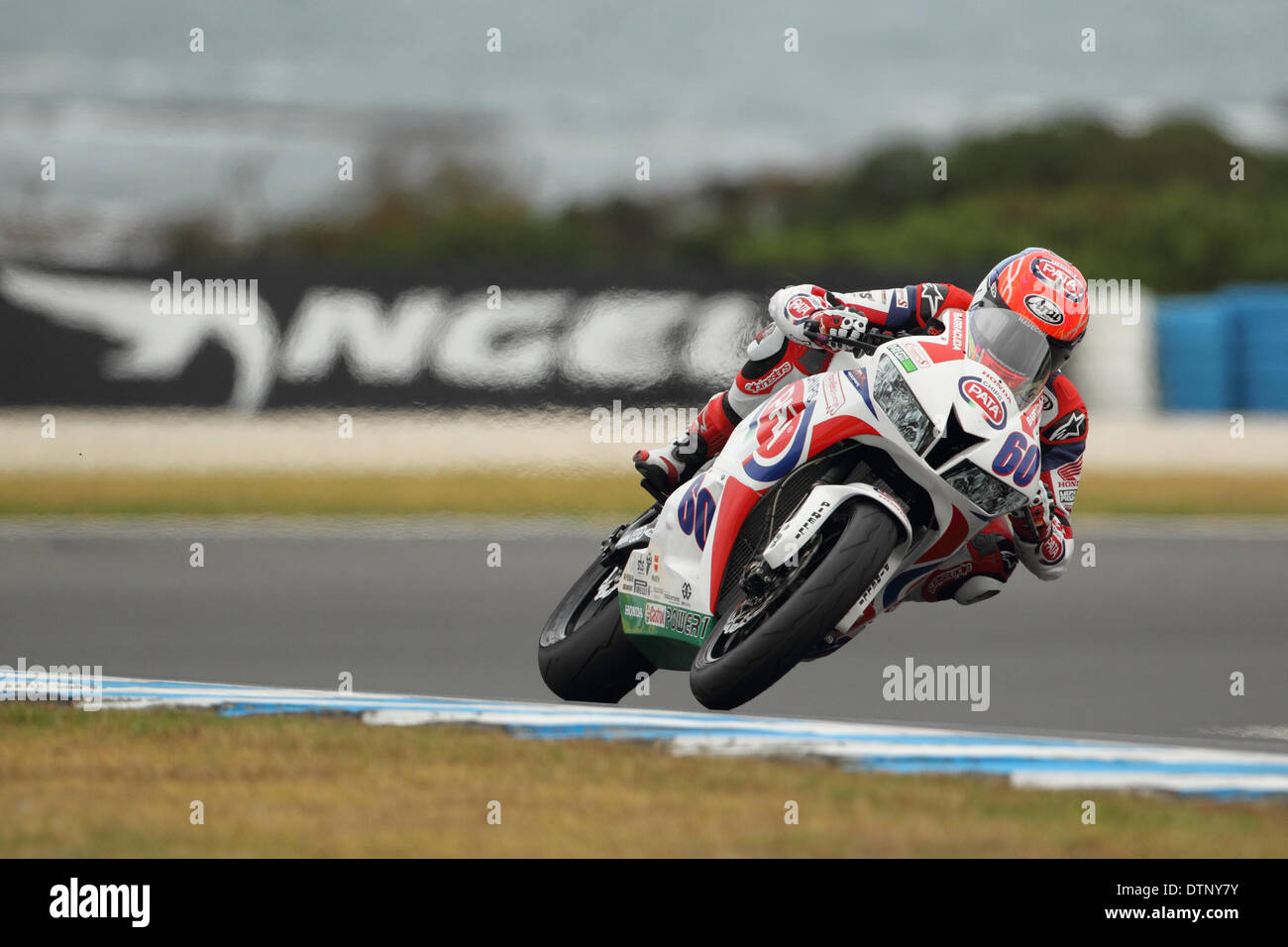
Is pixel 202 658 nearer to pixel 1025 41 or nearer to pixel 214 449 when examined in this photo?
pixel 214 449

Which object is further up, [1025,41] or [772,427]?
[1025,41]

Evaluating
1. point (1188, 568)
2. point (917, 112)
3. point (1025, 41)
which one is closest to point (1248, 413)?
point (1188, 568)

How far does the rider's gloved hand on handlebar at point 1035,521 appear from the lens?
4.95 metres

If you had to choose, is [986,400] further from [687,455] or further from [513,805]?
[513,805]

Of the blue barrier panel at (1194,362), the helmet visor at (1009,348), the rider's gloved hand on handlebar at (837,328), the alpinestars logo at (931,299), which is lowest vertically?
the helmet visor at (1009,348)

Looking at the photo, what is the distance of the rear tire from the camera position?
17.4 feet

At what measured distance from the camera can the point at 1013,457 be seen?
4.55m

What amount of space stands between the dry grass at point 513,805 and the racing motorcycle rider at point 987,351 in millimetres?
785

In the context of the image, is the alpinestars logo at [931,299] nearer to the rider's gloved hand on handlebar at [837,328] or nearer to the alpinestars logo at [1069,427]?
the rider's gloved hand on handlebar at [837,328]

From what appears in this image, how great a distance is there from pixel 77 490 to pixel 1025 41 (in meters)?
24.9

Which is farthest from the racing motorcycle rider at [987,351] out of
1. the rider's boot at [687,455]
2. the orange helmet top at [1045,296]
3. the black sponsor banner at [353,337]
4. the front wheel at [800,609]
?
the black sponsor banner at [353,337]
